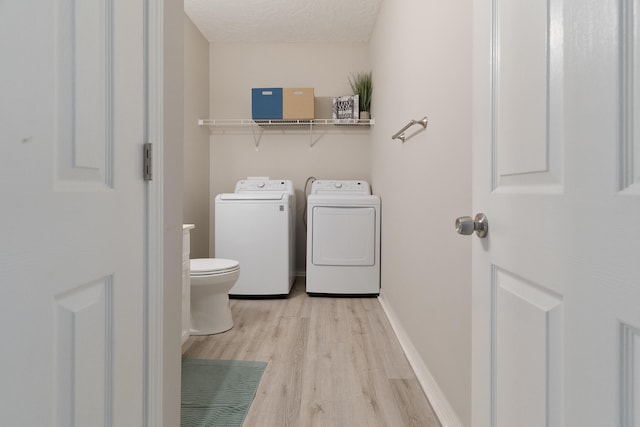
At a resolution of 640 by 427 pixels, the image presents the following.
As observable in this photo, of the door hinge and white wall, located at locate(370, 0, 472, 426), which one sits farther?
white wall, located at locate(370, 0, 472, 426)

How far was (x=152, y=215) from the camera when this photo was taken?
851 millimetres

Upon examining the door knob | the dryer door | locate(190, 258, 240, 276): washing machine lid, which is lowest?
locate(190, 258, 240, 276): washing machine lid

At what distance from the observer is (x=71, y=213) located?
57 cm

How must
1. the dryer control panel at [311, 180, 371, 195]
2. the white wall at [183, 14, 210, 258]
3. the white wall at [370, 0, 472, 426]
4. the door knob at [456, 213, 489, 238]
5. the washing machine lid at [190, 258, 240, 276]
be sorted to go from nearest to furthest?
the door knob at [456, 213, 489, 238], the white wall at [370, 0, 472, 426], the washing machine lid at [190, 258, 240, 276], the white wall at [183, 14, 210, 258], the dryer control panel at [311, 180, 371, 195]

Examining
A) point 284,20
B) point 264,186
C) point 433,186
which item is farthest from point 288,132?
point 433,186

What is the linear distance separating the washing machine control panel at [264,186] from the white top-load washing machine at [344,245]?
1.52 ft

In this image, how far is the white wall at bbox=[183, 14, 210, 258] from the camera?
10.6ft

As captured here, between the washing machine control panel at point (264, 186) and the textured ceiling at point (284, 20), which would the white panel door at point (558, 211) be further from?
the washing machine control panel at point (264, 186)

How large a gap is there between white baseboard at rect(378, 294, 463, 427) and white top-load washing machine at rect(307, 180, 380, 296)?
86 centimetres

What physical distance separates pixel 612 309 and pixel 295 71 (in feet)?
12.3

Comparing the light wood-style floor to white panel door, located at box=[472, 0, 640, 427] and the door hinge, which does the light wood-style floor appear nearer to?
white panel door, located at box=[472, 0, 640, 427]

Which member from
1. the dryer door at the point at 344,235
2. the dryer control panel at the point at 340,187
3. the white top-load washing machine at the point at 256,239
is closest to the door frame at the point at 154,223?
the white top-load washing machine at the point at 256,239

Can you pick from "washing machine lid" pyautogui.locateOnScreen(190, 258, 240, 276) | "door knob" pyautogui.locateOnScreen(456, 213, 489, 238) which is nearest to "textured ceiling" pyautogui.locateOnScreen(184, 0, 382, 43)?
"washing machine lid" pyautogui.locateOnScreen(190, 258, 240, 276)

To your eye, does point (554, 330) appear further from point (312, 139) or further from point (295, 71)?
point (295, 71)
